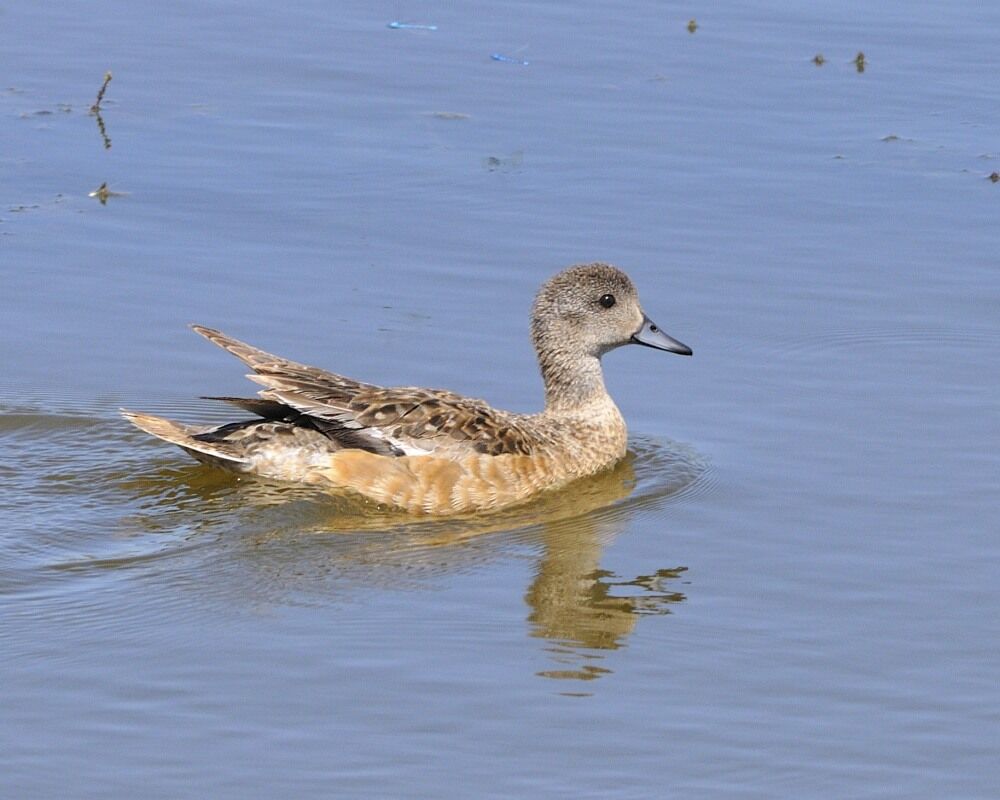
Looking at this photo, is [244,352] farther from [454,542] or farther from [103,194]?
[103,194]

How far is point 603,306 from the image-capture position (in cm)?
1044

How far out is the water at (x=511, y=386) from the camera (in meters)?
6.88

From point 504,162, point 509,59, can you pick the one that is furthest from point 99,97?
point 509,59

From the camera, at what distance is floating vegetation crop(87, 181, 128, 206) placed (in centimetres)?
1251

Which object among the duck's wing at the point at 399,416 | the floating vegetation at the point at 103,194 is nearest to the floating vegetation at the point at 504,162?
the floating vegetation at the point at 103,194

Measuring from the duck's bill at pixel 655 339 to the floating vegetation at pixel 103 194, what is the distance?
12.5 feet

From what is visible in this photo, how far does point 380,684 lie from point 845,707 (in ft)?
5.35

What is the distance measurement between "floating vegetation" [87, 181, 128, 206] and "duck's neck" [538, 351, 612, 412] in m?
3.42

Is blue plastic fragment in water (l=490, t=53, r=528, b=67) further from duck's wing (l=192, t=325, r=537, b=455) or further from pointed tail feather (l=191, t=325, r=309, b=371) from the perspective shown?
pointed tail feather (l=191, t=325, r=309, b=371)

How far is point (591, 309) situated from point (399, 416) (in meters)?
1.29

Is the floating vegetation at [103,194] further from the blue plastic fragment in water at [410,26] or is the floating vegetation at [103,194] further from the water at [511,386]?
the blue plastic fragment in water at [410,26]

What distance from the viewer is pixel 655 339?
1039 centimetres

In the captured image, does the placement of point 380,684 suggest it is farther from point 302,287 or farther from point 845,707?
point 302,287

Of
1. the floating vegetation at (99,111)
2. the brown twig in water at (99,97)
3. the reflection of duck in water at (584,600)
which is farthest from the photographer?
the brown twig in water at (99,97)
